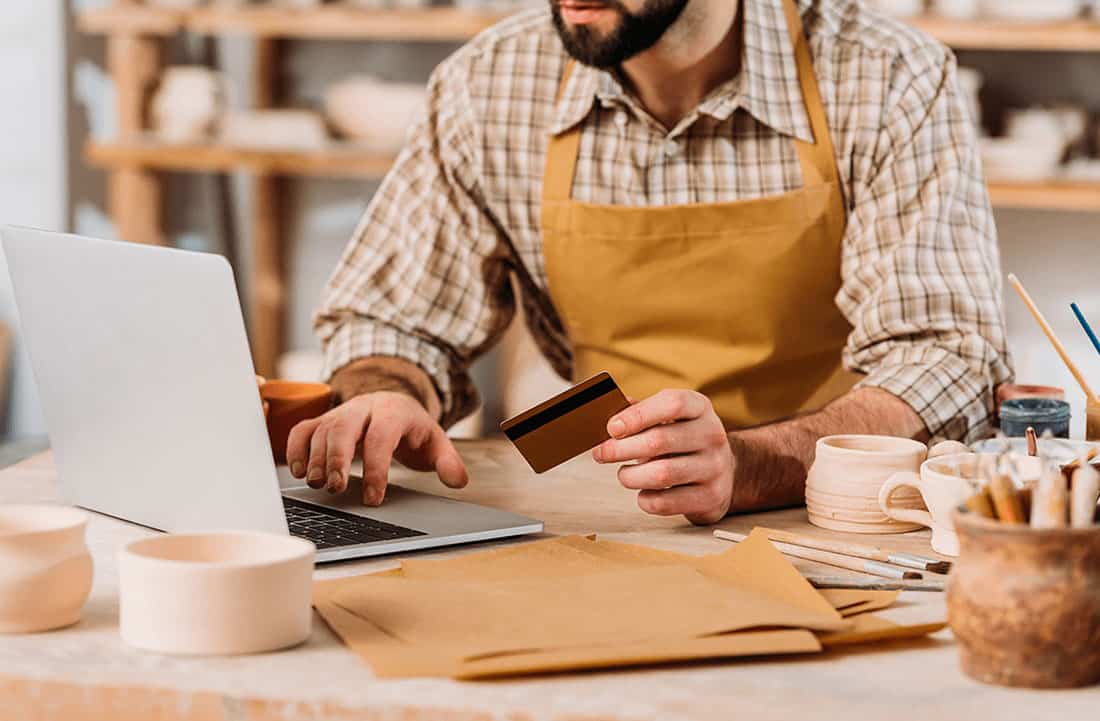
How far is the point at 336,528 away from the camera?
1263mm

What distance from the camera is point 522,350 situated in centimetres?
244

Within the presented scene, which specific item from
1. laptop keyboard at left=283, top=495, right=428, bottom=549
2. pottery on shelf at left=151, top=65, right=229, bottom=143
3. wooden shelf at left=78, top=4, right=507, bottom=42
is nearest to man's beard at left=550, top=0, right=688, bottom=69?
laptop keyboard at left=283, top=495, right=428, bottom=549

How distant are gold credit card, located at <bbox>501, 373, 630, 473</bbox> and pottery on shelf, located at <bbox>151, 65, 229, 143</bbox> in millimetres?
2446

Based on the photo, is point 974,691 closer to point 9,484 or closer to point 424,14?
point 9,484

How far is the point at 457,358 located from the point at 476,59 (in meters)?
0.39

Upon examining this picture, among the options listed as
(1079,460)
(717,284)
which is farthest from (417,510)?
(717,284)

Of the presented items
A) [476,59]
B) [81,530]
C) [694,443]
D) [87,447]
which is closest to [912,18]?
[476,59]

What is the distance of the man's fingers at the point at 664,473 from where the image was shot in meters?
1.31

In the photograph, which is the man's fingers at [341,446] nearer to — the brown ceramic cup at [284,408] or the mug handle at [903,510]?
the brown ceramic cup at [284,408]

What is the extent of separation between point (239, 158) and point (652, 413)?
2.36 meters

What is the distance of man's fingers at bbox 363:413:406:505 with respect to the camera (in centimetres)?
136

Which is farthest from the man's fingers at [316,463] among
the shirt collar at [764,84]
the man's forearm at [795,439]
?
the shirt collar at [764,84]

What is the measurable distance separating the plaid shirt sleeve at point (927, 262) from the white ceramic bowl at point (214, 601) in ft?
2.78

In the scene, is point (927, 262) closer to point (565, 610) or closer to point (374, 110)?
point (565, 610)
